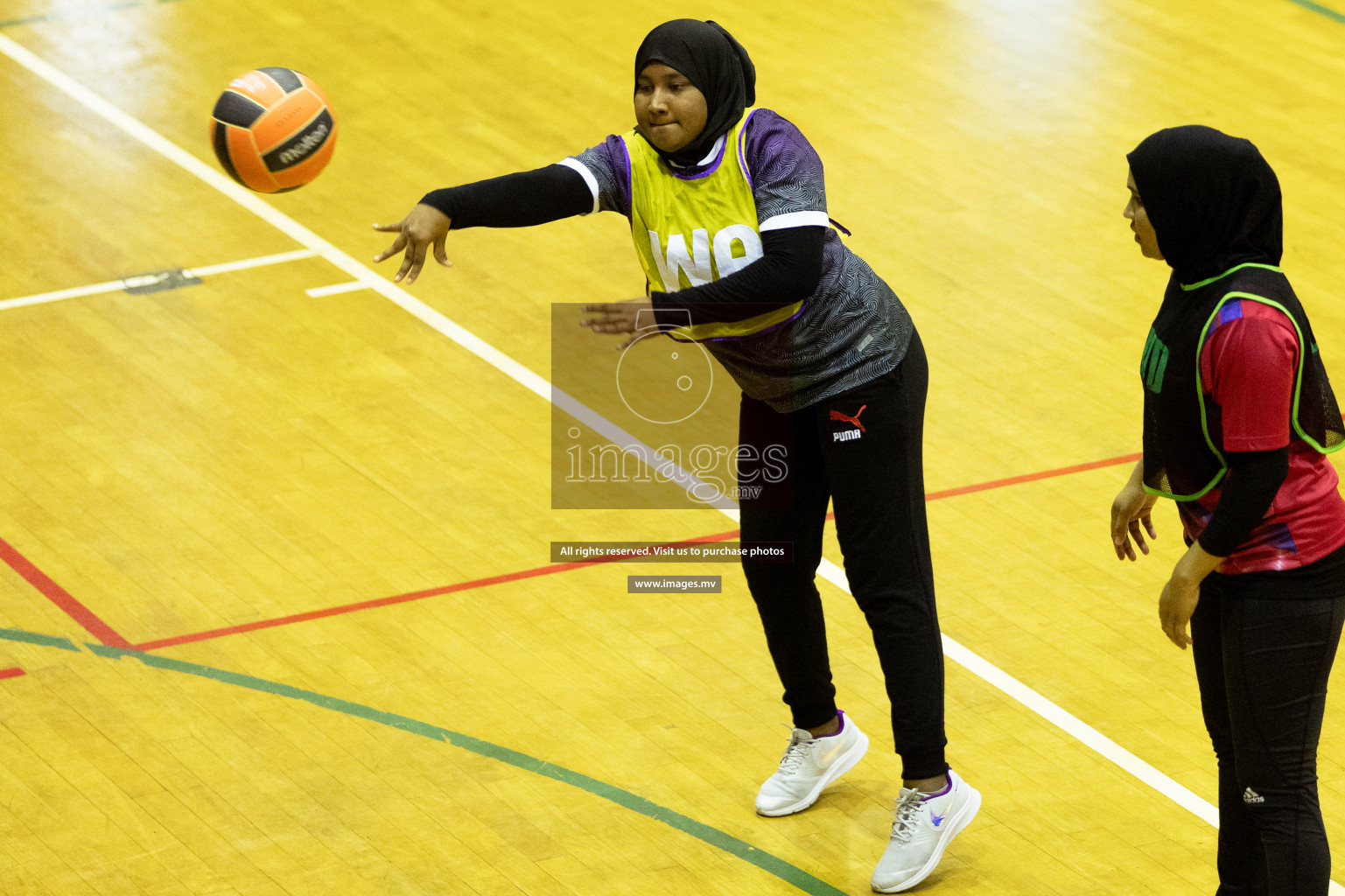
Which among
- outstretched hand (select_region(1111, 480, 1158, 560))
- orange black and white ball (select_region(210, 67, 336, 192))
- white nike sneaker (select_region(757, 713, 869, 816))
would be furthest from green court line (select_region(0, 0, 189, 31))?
outstretched hand (select_region(1111, 480, 1158, 560))

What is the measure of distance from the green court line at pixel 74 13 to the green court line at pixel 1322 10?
741 cm

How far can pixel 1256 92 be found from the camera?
35.1ft

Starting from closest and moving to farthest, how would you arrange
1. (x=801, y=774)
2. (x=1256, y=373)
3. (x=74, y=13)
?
(x=1256, y=373) < (x=801, y=774) < (x=74, y=13)

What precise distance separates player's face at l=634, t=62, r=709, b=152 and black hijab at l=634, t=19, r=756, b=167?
0.02 meters

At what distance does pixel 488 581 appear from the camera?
6230 millimetres

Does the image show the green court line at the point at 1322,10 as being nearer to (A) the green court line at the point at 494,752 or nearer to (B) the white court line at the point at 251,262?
(B) the white court line at the point at 251,262

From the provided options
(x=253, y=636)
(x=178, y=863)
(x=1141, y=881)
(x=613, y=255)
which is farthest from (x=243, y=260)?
(x=1141, y=881)

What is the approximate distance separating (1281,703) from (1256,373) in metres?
0.70

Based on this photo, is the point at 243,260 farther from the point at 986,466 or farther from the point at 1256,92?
the point at 1256,92

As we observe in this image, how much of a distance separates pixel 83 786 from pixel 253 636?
3.00ft

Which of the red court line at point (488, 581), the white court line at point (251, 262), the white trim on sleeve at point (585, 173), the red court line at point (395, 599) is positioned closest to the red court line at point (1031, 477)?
the red court line at point (488, 581)

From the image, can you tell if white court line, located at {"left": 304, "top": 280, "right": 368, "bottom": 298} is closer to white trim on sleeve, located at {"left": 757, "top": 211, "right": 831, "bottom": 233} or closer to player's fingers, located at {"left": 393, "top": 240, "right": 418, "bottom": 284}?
player's fingers, located at {"left": 393, "top": 240, "right": 418, "bottom": 284}

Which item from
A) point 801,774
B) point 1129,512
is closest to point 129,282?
point 801,774

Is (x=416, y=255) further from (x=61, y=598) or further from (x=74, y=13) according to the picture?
(x=74, y=13)
